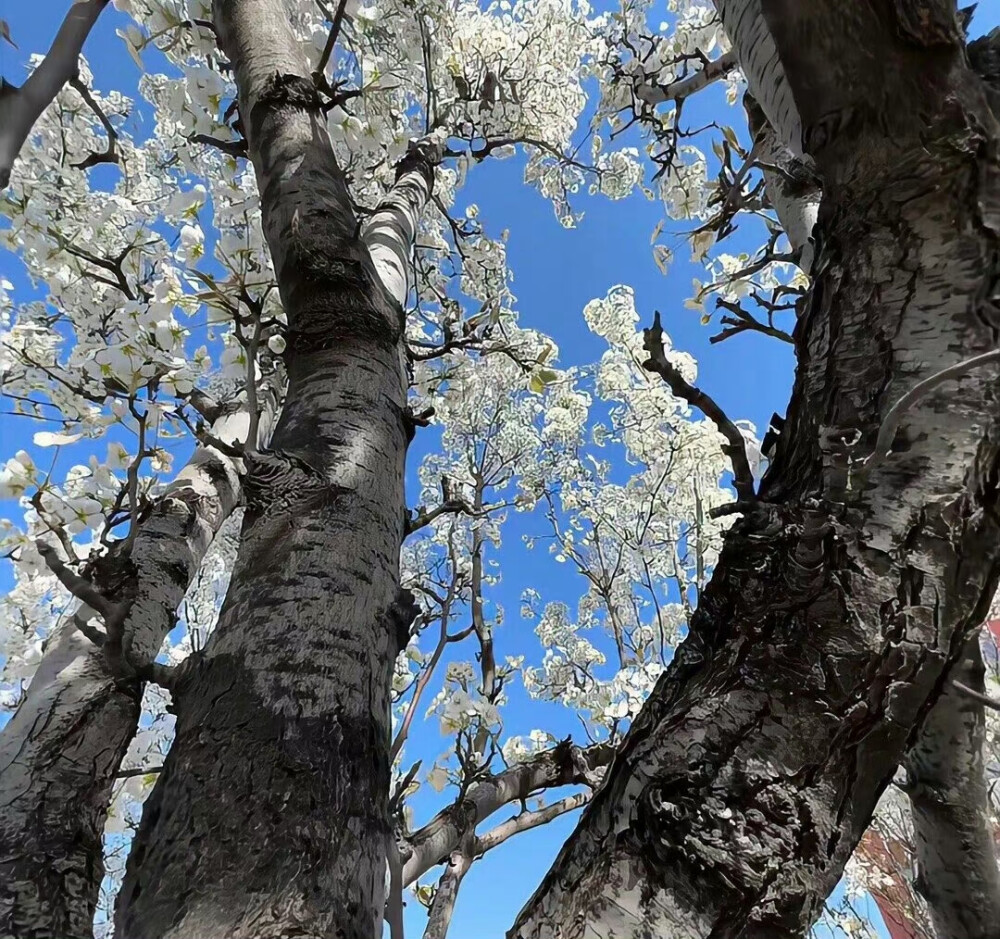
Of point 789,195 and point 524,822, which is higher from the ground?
point 789,195

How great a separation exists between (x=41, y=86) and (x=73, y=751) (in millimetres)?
1427

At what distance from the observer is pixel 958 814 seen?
3.92 ft

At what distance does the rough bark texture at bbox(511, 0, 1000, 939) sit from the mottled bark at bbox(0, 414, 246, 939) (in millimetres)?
715

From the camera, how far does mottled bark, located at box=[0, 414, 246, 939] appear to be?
1.15 meters

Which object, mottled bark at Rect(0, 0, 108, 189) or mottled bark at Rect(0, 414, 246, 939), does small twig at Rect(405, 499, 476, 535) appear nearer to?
mottled bark at Rect(0, 414, 246, 939)

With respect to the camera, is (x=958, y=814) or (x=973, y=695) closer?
(x=973, y=695)

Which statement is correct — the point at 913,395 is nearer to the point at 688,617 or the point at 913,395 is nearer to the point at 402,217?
the point at 688,617

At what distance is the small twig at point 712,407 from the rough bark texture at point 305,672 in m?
0.52

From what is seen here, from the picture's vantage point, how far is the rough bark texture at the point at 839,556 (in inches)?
23.6

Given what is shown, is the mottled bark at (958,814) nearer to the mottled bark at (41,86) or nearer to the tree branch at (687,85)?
the mottled bark at (41,86)

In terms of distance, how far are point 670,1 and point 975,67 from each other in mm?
4052

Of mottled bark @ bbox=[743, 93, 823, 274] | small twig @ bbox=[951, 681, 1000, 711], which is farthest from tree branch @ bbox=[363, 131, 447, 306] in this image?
small twig @ bbox=[951, 681, 1000, 711]

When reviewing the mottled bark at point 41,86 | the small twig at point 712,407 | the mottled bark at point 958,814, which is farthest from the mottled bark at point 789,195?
the mottled bark at point 41,86

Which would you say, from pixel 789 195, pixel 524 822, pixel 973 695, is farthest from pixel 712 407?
pixel 524 822
